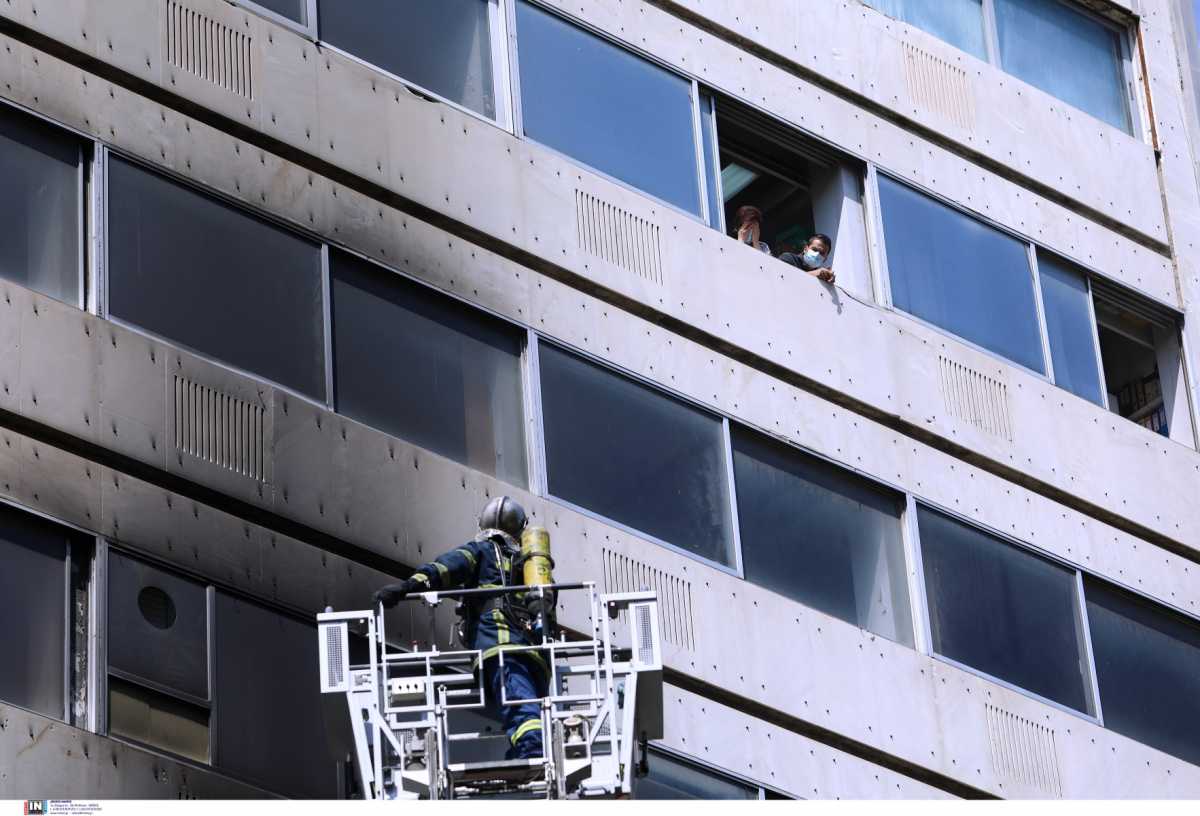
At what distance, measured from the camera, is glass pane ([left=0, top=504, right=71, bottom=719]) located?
60.7 feet

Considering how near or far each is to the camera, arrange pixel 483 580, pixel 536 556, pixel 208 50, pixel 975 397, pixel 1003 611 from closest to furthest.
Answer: pixel 536 556 < pixel 483 580 < pixel 208 50 < pixel 1003 611 < pixel 975 397

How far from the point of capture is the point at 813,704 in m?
22.7

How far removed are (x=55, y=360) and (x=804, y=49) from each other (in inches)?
375

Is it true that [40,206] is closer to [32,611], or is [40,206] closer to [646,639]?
[32,611]

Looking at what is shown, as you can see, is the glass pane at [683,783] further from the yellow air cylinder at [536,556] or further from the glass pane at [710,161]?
the glass pane at [710,161]

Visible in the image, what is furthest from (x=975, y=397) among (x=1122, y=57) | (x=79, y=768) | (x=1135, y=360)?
(x=79, y=768)

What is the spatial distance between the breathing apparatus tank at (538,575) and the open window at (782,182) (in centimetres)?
720

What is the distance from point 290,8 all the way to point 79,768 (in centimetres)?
724

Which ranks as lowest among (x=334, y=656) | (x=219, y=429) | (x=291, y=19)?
(x=334, y=656)

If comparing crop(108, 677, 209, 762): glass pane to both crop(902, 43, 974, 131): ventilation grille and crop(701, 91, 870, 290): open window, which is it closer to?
crop(701, 91, 870, 290): open window

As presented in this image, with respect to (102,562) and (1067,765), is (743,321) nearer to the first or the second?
(1067,765)

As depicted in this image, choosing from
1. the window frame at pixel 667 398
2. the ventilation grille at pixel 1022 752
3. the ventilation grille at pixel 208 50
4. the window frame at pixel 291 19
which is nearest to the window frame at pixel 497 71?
the window frame at pixel 291 19

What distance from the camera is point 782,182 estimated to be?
88.8ft

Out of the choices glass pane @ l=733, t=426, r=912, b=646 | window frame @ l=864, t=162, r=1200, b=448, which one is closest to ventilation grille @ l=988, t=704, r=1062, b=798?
glass pane @ l=733, t=426, r=912, b=646
